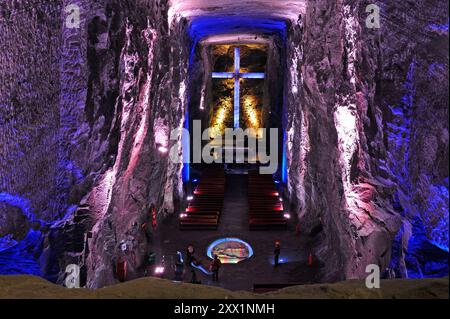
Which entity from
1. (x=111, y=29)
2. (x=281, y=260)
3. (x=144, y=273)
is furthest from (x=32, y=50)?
(x=281, y=260)

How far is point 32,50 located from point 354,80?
17.0ft

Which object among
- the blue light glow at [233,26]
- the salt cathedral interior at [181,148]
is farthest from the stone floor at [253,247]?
the blue light glow at [233,26]

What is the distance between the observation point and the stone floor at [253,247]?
31.7 feet

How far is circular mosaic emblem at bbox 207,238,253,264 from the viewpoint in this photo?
36.6 ft

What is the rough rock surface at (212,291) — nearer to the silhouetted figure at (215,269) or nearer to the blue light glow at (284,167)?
the silhouetted figure at (215,269)

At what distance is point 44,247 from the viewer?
233 inches

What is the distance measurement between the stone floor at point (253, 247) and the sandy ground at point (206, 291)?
5.79 meters

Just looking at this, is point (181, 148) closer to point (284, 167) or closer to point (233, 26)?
point (284, 167)

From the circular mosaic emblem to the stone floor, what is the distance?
0.18 meters

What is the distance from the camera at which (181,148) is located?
598 inches

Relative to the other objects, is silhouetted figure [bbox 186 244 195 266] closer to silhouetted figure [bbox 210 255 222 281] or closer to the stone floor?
the stone floor

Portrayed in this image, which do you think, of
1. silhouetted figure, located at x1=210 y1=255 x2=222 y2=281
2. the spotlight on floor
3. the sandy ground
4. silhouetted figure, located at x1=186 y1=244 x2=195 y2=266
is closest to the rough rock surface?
the sandy ground

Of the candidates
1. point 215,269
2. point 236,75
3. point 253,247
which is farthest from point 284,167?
point 215,269
